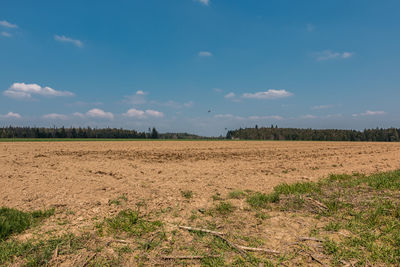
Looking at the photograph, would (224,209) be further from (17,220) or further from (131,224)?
(17,220)

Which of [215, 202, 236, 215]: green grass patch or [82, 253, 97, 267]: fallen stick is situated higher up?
[215, 202, 236, 215]: green grass patch

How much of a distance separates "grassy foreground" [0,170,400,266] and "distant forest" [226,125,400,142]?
490 ft

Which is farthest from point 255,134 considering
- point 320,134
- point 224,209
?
point 224,209

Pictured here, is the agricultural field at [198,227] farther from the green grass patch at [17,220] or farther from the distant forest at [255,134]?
the distant forest at [255,134]

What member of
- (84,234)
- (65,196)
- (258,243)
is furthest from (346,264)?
(65,196)

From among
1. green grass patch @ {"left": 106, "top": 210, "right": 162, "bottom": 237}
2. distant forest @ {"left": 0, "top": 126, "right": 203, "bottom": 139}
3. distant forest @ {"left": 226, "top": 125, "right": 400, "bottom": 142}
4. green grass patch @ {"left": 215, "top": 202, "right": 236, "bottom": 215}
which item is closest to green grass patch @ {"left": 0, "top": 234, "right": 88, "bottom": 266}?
green grass patch @ {"left": 106, "top": 210, "right": 162, "bottom": 237}

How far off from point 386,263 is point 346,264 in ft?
2.25

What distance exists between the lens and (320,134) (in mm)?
142875

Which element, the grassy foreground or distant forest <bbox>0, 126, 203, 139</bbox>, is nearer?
the grassy foreground

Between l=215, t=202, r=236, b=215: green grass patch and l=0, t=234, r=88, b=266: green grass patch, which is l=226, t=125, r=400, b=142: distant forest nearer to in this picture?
l=215, t=202, r=236, b=215: green grass patch

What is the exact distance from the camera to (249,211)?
6.00 m

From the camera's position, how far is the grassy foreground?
146 inches

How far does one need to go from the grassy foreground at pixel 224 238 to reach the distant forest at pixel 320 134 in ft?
490

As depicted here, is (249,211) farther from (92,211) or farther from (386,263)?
(92,211)
